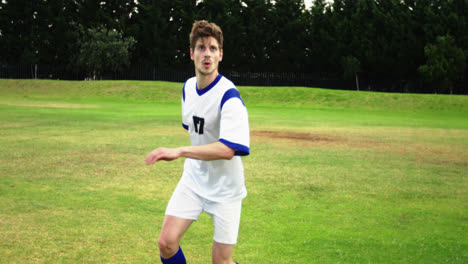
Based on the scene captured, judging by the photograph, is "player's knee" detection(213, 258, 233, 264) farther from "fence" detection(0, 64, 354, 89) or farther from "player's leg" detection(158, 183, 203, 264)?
"fence" detection(0, 64, 354, 89)

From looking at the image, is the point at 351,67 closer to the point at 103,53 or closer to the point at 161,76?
the point at 161,76

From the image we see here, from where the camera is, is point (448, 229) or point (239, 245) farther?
point (448, 229)

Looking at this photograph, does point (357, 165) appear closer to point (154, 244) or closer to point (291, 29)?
point (154, 244)

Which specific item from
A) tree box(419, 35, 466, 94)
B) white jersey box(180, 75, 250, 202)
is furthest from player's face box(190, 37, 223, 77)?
tree box(419, 35, 466, 94)

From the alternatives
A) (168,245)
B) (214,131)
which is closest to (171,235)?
(168,245)

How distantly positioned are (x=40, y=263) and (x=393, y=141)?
1319cm

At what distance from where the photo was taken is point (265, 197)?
793cm

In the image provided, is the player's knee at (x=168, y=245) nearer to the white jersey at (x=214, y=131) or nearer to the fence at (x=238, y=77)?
the white jersey at (x=214, y=131)

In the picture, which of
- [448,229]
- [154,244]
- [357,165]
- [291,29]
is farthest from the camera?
[291,29]

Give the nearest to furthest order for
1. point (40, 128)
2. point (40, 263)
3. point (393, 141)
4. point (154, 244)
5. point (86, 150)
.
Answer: point (40, 263) < point (154, 244) < point (86, 150) < point (393, 141) < point (40, 128)

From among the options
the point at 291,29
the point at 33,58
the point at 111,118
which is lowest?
the point at 111,118

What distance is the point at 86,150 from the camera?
1239 centimetres

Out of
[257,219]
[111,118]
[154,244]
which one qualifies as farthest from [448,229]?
[111,118]

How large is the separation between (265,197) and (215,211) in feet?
13.0
